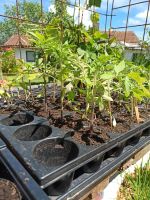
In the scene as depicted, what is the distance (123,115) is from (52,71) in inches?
20.5

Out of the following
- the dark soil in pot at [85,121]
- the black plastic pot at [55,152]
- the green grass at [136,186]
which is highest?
the dark soil in pot at [85,121]

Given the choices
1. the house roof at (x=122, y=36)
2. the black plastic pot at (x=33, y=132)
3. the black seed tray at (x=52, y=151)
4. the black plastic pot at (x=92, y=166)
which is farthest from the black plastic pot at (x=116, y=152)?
the house roof at (x=122, y=36)

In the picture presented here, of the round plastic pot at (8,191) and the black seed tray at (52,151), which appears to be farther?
the black seed tray at (52,151)

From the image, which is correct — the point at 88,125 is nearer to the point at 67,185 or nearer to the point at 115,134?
the point at 115,134

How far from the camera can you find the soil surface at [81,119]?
1.01 metres

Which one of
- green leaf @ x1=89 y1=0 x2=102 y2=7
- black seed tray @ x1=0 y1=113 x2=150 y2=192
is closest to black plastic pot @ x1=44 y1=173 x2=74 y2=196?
black seed tray @ x1=0 y1=113 x2=150 y2=192

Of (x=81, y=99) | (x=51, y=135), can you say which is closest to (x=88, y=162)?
(x=51, y=135)

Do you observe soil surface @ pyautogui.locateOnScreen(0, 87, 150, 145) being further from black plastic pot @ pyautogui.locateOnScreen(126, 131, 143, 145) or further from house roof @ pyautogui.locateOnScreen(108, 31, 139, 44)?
house roof @ pyautogui.locateOnScreen(108, 31, 139, 44)

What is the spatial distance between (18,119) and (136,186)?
2.53 ft

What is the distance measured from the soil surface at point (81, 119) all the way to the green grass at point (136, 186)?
13.1 inches

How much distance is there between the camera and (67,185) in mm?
771

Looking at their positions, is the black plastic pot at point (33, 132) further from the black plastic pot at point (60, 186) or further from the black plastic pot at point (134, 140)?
the black plastic pot at point (134, 140)

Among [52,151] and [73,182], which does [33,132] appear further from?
[73,182]

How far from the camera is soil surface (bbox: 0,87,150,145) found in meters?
1.01
